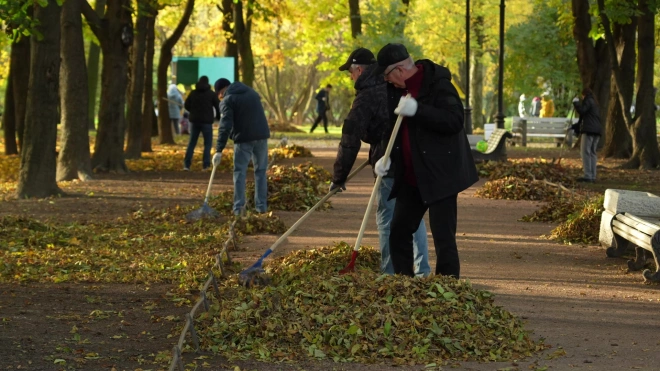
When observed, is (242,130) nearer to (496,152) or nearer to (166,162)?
(496,152)

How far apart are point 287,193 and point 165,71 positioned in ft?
58.9

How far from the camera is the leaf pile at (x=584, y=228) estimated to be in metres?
12.9

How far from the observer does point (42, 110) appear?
1680cm

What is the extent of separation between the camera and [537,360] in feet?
22.9

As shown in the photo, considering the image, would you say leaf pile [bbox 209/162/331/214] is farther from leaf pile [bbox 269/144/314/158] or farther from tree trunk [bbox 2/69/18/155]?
tree trunk [bbox 2/69/18/155]

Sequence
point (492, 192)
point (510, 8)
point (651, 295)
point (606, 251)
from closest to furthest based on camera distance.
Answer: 1. point (651, 295)
2. point (606, 251)
3. point (492, 192)
4. point (510, 8)

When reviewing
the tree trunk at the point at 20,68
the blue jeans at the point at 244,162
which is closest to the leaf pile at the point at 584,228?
the blue jeans at the point at 244,162

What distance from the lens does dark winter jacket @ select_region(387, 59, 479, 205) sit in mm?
7668

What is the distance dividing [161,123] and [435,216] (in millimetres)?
27271

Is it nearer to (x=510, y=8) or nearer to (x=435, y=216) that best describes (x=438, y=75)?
(x=435, y=216)

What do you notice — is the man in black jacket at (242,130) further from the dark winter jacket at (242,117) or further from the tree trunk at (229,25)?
the tree trunk at (229,25)

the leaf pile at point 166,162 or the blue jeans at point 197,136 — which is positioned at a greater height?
the blue jeans at point 197,136

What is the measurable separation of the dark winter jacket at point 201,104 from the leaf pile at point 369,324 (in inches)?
629

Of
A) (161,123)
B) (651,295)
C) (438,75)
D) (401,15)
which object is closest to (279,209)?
(651,295)
